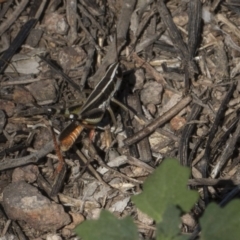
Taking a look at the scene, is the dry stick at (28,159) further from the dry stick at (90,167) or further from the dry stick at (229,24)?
the dry stick at (229,24)

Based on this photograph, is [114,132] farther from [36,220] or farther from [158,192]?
[158,192]

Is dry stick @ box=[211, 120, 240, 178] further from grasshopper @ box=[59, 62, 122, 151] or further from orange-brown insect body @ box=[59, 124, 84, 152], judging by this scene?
orange-brown insect body @ box=[59, 124, 84, 152]

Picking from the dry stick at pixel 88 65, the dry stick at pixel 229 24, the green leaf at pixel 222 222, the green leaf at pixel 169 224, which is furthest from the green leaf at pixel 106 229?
the dry stick at pixel 229 24

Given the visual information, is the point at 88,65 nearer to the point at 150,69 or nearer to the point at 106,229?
the point at 150,69

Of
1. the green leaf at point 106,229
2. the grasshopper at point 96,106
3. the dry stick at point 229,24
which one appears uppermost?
the green leaf at point 106,229

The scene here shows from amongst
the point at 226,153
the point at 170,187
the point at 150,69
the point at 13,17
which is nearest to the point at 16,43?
the point at 13,17

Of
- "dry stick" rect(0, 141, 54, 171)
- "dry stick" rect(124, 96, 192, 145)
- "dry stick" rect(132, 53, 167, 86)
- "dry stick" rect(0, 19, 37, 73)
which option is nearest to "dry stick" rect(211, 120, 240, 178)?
"dry stick" rect(124, 96, 192, 145)

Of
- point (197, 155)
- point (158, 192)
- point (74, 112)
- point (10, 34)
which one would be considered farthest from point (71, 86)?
point (158, 192)

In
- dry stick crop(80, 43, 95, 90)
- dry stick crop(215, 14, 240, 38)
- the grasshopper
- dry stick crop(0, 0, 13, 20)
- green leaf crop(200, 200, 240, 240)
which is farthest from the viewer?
dry stick crop(0, 0, 13, 20)
